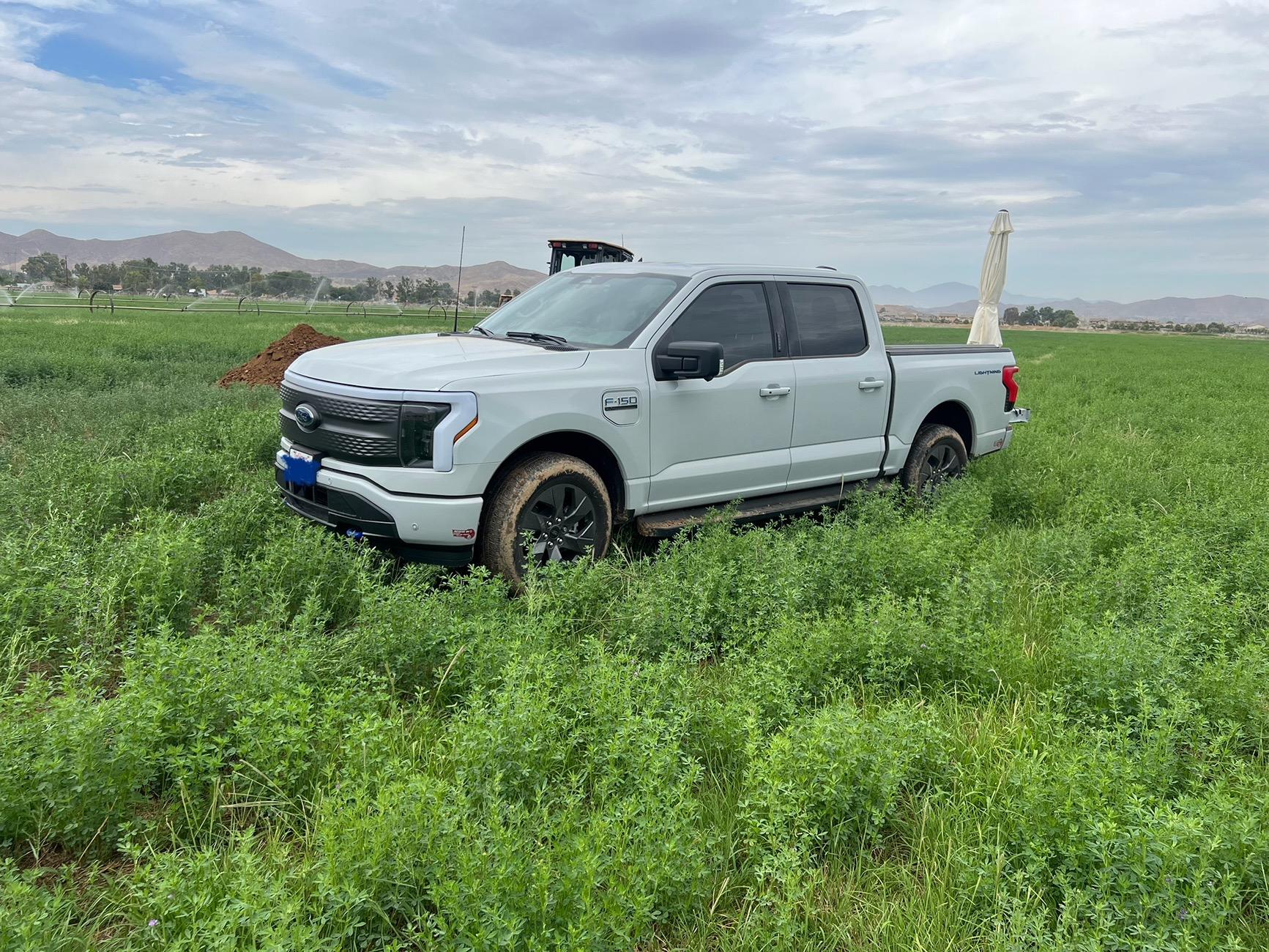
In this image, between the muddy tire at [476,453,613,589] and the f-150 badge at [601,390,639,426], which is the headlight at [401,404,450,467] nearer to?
the muddy tire at [476,453,613,589]

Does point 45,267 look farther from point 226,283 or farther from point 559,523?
point 559,523

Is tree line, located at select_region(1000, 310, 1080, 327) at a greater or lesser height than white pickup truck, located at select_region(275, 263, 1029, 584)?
greater

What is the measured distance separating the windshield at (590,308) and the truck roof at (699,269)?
76 mm

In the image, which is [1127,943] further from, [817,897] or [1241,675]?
[1241,675]

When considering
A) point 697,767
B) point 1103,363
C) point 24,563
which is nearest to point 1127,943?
point 697,767

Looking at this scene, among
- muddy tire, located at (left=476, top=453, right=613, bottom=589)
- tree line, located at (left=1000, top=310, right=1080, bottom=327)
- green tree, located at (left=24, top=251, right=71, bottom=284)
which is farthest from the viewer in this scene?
tree line, located at (left=1000, top=310, right=1080, bottom=327)

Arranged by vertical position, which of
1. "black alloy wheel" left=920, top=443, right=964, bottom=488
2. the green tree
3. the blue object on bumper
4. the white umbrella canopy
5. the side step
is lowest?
the side step

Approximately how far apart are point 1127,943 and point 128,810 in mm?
2966

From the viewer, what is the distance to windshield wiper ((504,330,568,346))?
18.5ft

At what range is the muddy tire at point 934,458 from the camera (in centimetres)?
740

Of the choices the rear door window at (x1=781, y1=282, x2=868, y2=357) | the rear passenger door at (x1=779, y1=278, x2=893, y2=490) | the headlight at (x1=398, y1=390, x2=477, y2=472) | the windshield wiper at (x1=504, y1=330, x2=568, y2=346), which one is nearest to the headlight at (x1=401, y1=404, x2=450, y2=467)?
the headlight at (x1=398, y1=390, x2=477, y2=472)

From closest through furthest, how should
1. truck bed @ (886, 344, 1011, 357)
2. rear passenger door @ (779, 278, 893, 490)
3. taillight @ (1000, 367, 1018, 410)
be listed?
1. rear passenger door @ (779, 278, 893, 490)
2. truck bed @ (886, 344, 1011, 357)
3. taillight @ (1000, 367, 1018, 410)

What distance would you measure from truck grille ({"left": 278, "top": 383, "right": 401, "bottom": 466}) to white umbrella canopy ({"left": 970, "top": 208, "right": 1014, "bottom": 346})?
1566cm

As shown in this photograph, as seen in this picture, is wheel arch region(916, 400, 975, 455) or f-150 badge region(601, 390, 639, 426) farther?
wheel arch region(916, 400, 975, 455)
